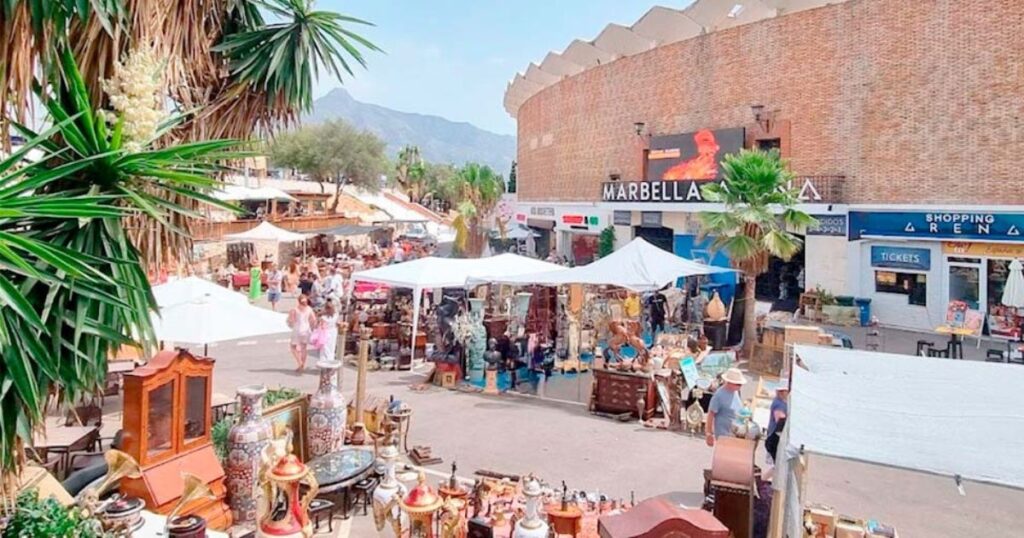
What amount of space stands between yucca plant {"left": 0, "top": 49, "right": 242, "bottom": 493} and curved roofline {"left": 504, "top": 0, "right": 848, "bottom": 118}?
78.8 ft

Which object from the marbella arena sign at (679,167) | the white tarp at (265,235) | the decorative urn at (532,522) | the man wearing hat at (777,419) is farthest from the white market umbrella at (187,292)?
the marbella arena sign at (679,167)

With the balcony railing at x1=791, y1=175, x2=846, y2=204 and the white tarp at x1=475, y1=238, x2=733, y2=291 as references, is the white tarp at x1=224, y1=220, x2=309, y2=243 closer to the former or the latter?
the white tarp at x1=475, y1=238, x2=733, y2=291

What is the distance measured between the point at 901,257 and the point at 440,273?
13773 mm

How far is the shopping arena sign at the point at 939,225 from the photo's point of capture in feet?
56.3

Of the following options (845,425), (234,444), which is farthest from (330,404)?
(845,425)

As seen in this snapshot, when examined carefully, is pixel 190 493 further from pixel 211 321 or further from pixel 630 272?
pixel 630 272

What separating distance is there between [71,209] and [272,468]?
2.79m

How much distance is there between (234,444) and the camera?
6.26 meters

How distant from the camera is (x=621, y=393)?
33.6 feet

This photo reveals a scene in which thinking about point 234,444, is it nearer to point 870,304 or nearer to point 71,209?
point 71,209

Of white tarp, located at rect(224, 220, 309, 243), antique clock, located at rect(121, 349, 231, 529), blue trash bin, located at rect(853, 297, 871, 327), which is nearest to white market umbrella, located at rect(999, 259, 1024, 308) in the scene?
blue trash bin, located at rect(853, 297, 871, 327)

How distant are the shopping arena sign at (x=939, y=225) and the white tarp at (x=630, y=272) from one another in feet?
29.6

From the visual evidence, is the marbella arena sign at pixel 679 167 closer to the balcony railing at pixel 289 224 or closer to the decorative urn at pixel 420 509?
the balcony railing at pixel 289 224

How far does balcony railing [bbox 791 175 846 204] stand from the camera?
21.2 meters
